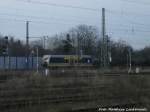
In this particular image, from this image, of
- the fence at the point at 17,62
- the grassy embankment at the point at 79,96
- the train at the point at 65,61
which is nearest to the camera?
the grassy embankment at the point at 79,96

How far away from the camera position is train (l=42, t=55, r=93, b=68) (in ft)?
246

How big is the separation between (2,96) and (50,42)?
9143 centimetres

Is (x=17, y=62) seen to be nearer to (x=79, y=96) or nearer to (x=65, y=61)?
(x=65, y=61)

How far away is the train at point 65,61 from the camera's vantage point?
7484 centimetres

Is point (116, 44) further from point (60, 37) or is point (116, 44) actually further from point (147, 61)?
point (147, 61)

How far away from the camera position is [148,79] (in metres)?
26.5

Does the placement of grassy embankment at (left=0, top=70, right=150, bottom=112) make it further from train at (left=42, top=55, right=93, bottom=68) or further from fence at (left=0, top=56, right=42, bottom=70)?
train at (left=42, top=55, right=93, bottom=68)

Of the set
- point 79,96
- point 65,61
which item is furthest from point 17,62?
point 79,96

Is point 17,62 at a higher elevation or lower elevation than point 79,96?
higher

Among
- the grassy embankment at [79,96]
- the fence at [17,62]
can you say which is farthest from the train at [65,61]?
the grassy embankment at [79,96]

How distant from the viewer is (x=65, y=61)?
75312mm

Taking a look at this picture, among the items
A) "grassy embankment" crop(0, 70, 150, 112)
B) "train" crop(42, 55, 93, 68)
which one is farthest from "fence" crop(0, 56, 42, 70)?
"grassy embankment" crop(0, 70, 150, 112)

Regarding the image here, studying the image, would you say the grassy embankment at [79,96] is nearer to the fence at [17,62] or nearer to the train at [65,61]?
the fence at [17,62]

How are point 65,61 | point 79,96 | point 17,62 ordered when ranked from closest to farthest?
point 79,96, point 17,62, point 65,61
